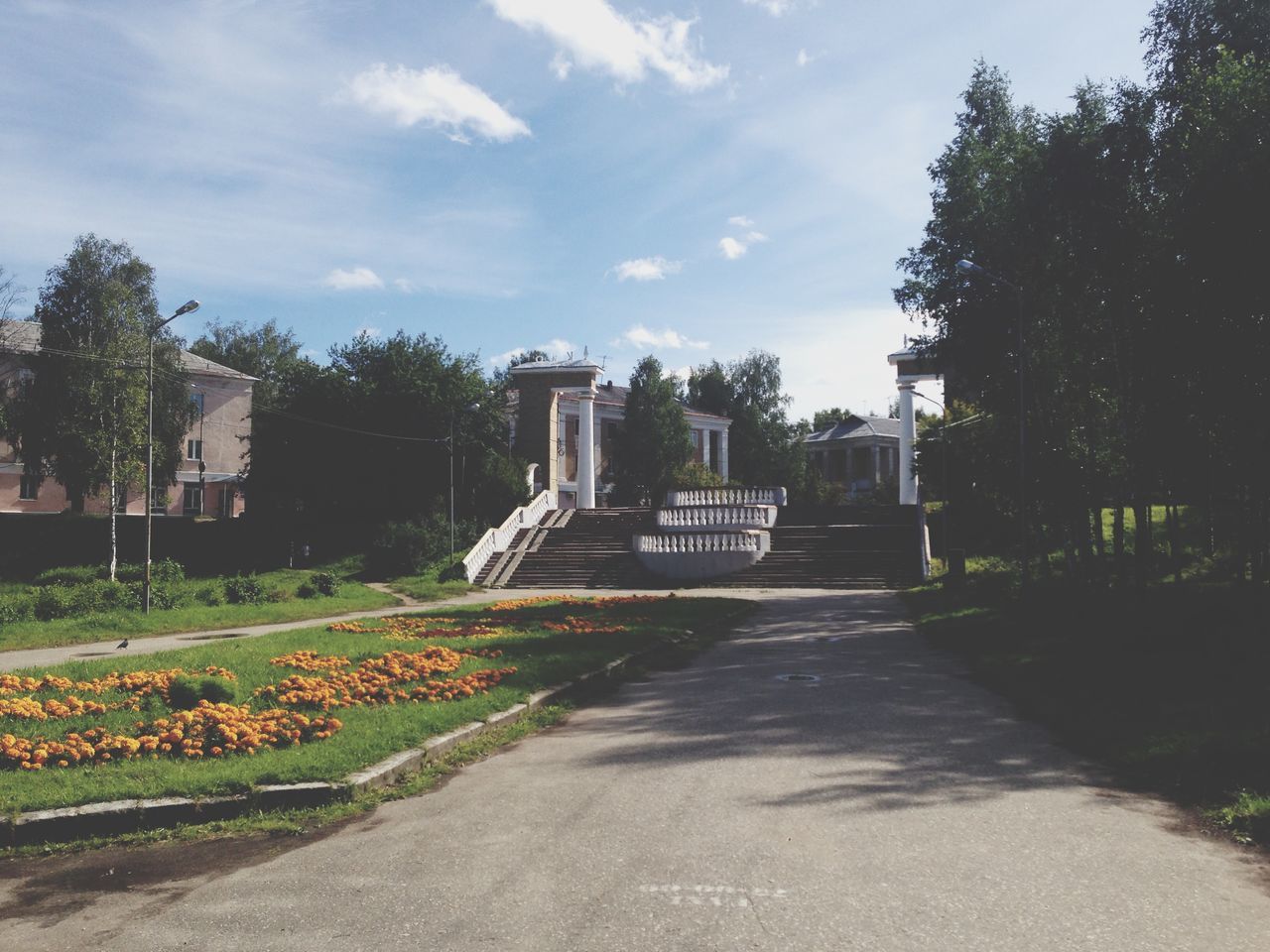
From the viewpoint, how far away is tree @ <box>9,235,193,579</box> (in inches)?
1553

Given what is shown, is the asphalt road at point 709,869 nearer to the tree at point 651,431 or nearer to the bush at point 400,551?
the bush at point 400,551

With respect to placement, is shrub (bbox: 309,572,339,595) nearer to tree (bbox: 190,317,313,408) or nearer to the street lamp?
the street lamp

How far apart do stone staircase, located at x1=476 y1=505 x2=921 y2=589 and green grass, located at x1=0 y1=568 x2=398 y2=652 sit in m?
11.9

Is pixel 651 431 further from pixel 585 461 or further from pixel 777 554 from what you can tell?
pixel 777 554

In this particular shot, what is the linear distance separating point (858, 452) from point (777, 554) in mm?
50430

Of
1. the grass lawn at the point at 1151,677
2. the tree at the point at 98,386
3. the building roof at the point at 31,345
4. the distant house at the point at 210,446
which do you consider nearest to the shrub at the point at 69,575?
the tree at the point at 98,386

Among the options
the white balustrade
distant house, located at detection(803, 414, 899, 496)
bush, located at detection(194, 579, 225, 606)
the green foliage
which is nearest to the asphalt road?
bush, located at detection(194, 579, 225, 606)

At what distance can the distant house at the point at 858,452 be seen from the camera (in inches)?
3396

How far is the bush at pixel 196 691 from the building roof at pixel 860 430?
255 ft

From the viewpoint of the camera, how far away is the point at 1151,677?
36.6 ft

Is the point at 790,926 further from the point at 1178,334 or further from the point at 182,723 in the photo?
the point at 1178,334

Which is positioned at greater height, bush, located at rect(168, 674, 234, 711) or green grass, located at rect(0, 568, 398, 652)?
bush, located at rect(168, 674, 234, 711)

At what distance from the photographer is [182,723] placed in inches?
319

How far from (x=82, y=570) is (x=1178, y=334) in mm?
38800
